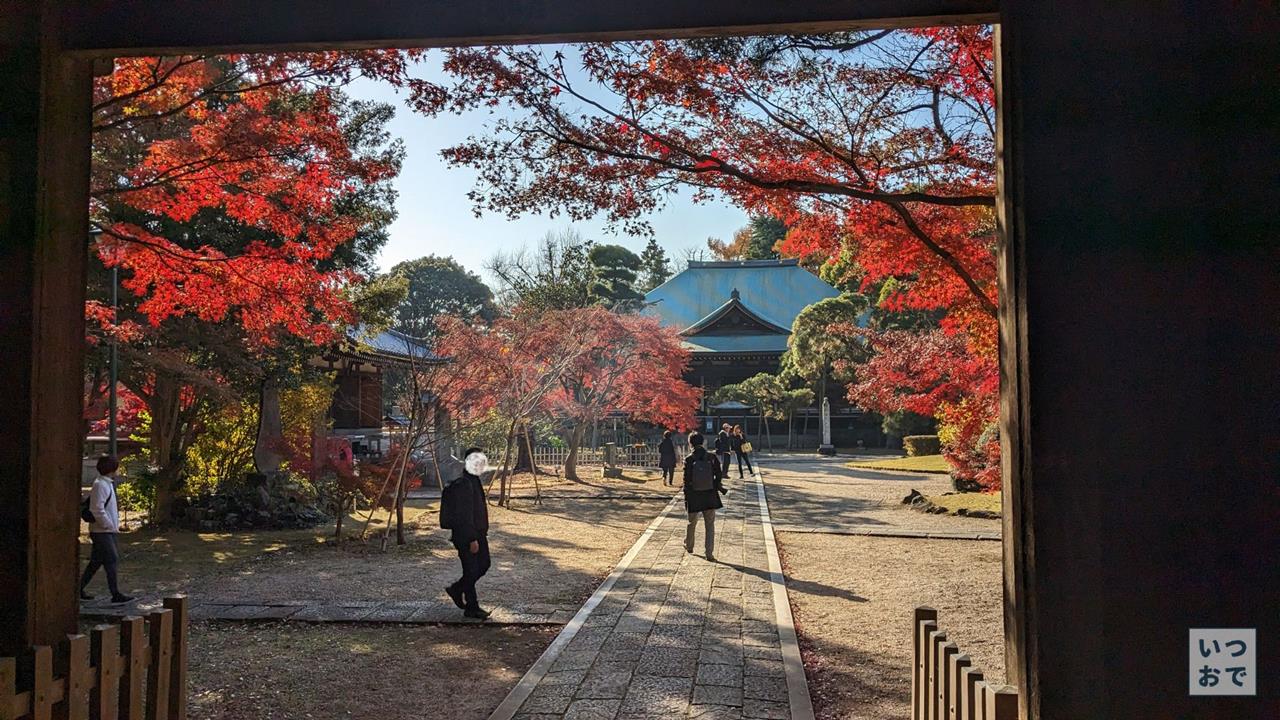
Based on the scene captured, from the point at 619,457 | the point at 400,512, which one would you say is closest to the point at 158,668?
the point at 400,512

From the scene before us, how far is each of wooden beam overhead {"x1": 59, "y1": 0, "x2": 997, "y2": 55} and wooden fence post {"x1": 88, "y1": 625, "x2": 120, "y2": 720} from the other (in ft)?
6.01

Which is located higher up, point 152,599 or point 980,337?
point 980,337

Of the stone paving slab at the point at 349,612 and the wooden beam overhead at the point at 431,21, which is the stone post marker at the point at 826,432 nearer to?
the stone paving slab at the point at 349,612

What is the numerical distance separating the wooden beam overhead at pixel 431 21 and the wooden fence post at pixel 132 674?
1877 mm

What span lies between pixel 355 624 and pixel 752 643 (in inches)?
129

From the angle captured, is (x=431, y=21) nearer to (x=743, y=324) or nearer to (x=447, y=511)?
(x=447, y=511)

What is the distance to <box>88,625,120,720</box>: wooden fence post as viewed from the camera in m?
2.65

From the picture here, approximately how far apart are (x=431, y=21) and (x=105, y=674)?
227 centimetres

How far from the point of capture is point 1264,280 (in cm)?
213

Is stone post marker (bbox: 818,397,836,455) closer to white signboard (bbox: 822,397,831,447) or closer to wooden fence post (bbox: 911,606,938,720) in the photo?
white signboard (bbox: 822,397,831,447)

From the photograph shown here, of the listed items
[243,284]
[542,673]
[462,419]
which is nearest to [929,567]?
[542,673]

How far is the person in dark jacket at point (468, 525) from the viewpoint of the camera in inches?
283

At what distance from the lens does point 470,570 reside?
7234 mm

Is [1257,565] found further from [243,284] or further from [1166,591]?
[243,284]
